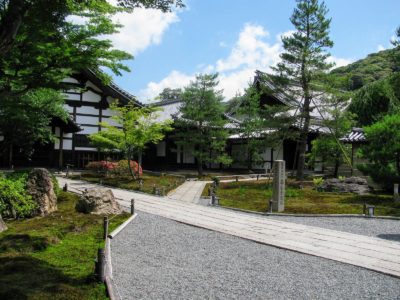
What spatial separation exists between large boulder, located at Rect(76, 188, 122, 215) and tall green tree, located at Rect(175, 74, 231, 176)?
14.0 meters

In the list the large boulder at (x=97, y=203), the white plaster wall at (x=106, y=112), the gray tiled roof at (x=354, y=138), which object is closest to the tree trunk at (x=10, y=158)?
the white plaster wall at (x=106, y=112)

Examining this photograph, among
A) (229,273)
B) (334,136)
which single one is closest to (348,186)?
(334,136)

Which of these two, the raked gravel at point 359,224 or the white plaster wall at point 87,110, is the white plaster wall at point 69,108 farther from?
the raked gravel at point 359,224

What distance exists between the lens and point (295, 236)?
877 centimetres

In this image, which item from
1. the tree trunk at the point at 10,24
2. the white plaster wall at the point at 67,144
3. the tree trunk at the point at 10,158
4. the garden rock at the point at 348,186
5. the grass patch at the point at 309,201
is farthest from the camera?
the white plaster wall at the point at 67,144

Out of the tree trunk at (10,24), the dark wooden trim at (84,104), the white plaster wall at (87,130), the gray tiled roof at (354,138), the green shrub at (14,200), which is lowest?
the green shrub at (14,200)

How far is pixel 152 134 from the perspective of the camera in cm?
2030

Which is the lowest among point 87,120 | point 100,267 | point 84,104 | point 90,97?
point 100,267

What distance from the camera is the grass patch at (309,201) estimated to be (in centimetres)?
1231

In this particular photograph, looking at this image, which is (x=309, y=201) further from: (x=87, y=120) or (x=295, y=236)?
(x=87, y=120)

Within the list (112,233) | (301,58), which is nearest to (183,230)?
(112,233)

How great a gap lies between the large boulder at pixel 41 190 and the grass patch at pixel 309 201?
5983 millimetres

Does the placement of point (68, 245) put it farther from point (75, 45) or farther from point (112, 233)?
point (75, 45)

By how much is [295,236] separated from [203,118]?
16911 millimetres
